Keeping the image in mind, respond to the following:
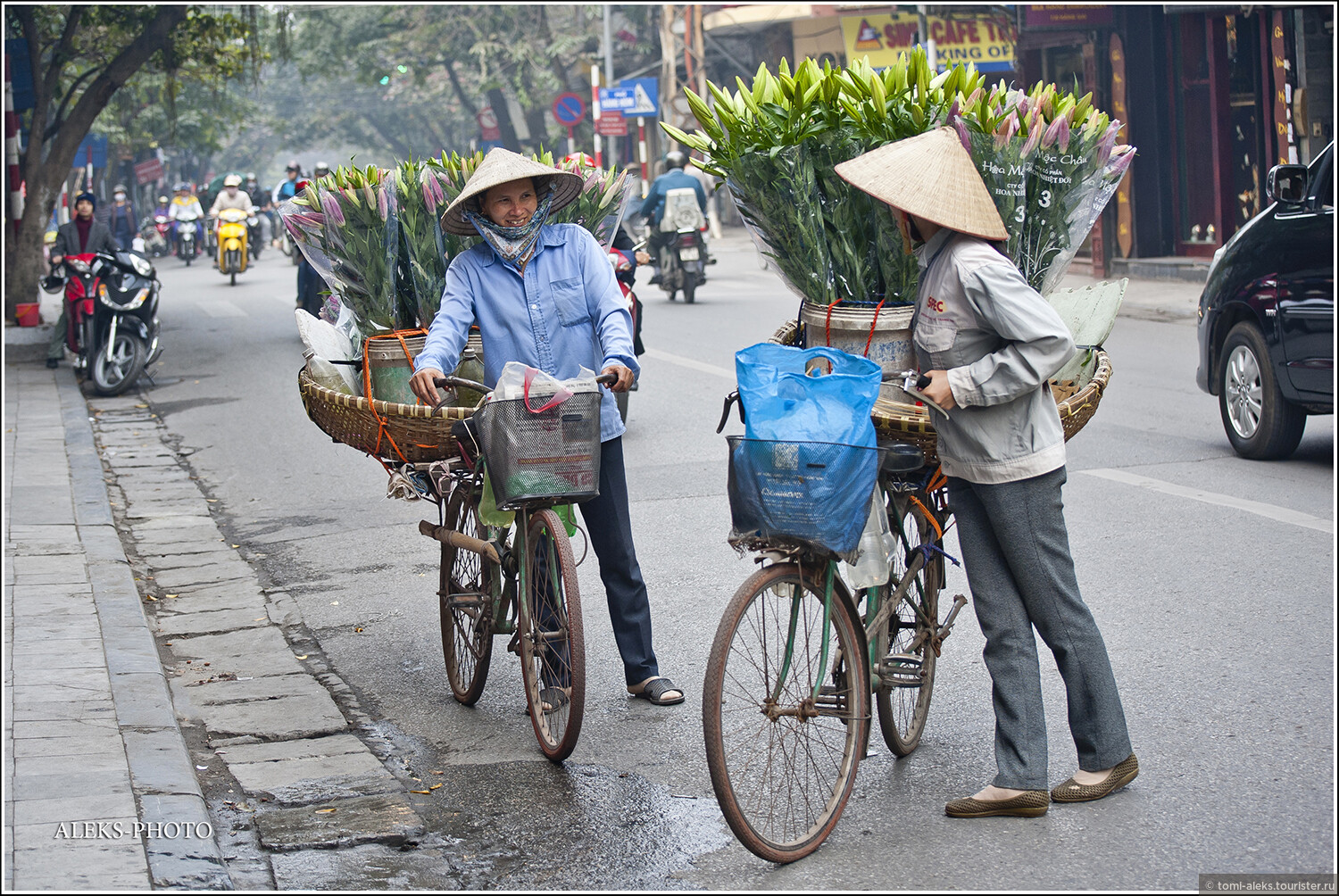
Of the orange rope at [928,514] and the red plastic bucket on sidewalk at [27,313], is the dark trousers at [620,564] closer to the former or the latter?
the orange rope at [928,514]

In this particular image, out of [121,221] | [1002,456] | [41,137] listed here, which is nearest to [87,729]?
[1002,456]

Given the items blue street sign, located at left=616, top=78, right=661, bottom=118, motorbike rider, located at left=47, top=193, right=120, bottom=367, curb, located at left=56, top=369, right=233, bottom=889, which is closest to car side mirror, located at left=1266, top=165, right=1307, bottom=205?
curb, located at left=56, top=369, right=233, bottom=889

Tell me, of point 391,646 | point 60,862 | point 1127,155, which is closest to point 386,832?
point 60,862

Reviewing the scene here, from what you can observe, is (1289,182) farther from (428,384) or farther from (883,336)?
(428,384)

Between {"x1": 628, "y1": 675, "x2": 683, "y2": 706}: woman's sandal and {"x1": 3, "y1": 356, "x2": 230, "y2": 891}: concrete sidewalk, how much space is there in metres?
1.43

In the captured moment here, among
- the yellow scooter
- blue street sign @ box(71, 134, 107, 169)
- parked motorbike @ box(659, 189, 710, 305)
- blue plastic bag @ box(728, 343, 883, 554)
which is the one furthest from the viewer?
blue street sign @ box(71, 134, 107, 169)

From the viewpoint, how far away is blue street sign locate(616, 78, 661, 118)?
33.7 metres

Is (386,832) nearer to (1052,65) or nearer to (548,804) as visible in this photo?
(548,804)

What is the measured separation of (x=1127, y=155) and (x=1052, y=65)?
19.6 meters

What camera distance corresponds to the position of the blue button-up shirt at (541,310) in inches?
176

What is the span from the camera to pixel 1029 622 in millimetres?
3846

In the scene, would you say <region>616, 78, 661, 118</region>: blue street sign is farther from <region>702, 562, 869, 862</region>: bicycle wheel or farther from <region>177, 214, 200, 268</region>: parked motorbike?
<region>702, 562, 869, 862</region>: bicycle wheel

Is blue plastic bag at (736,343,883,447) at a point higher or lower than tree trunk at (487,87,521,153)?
lower

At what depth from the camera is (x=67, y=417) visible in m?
11.2
